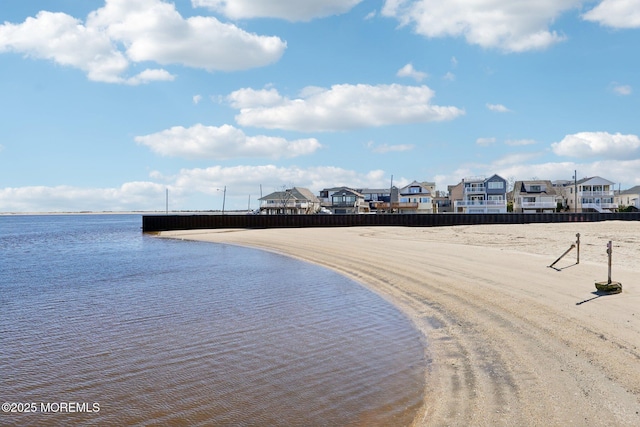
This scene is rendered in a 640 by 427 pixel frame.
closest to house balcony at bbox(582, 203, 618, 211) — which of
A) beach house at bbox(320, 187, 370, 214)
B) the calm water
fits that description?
beach house at bbox(320, 187, 370, 214)

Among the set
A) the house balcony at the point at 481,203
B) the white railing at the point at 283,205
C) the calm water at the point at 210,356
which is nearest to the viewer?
the calm water at the point at 210,356

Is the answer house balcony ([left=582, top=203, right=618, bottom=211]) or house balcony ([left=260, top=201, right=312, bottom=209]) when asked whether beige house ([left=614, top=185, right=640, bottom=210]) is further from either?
house balcony ([left=260, top=201, right=312, bottom=209])

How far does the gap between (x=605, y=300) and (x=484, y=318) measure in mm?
3663

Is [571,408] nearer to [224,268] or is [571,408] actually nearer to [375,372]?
[375,372]

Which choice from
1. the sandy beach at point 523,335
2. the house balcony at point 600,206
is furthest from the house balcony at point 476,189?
the sandy beach at point 523,335

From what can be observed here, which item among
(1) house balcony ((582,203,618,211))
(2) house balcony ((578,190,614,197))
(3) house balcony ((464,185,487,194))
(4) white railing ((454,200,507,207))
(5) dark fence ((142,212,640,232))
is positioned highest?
(3) house balcony ((464,185,487,194))

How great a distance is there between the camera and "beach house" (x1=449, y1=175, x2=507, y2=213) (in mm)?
90062

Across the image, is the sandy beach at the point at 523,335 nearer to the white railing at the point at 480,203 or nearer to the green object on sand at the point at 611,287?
the green object on sand at the point at 611,287

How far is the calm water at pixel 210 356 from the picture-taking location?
745 centimetres

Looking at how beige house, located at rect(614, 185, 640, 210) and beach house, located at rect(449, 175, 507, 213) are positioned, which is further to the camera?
beige house, located at rect(614, 185, 640, 210)

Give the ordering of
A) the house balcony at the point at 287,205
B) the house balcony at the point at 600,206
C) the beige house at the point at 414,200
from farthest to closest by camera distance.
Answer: the house balcony at the point at 287,205 → the beige house at the point at 414,200 → the house balcony at the point at 600,206

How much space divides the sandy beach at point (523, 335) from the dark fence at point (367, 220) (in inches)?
1675

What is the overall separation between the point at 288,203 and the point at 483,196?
42.0 meters

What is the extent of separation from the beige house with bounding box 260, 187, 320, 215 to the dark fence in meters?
34.2
